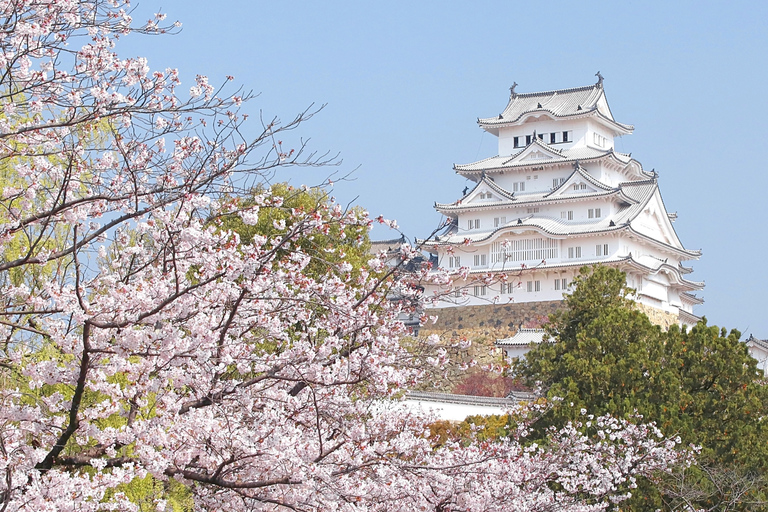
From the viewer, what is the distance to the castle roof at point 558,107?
4181 centimetres

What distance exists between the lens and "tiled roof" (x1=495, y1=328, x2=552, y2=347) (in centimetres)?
3434

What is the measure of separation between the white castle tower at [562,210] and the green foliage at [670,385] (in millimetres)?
20931

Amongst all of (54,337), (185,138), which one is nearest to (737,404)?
(185,138)

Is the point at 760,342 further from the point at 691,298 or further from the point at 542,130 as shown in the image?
the point at 542,130

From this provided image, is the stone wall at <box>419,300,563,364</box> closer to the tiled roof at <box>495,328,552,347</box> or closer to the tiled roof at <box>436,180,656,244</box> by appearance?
the tiled roof at <box>495,328,552,347</box>

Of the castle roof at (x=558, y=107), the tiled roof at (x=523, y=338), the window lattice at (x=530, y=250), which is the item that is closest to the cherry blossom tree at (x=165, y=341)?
the tiled roof at (x=523, y=338)

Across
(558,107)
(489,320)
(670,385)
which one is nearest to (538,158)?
(558,107)

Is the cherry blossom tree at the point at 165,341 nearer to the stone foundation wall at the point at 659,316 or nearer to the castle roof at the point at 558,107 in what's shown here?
the stone foundation wall at the point at 659,316

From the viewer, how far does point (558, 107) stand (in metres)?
42.8

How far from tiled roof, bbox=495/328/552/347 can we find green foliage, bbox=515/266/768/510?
19.0 meters

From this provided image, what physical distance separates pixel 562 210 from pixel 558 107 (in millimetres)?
6015

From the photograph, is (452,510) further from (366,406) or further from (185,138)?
(185,138)

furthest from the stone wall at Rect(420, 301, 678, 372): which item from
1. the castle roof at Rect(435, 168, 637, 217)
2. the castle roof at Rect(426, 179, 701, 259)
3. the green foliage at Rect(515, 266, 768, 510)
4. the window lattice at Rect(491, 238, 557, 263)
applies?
the green foliage at Rect(515, 266, 768, 510)

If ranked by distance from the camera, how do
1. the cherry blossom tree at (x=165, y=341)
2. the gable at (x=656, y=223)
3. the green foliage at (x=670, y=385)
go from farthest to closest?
the gable at (x=656, y=223) < the green foliage at (x=670, y=385) < the cherry blossom tree at (x=165, y=341)
